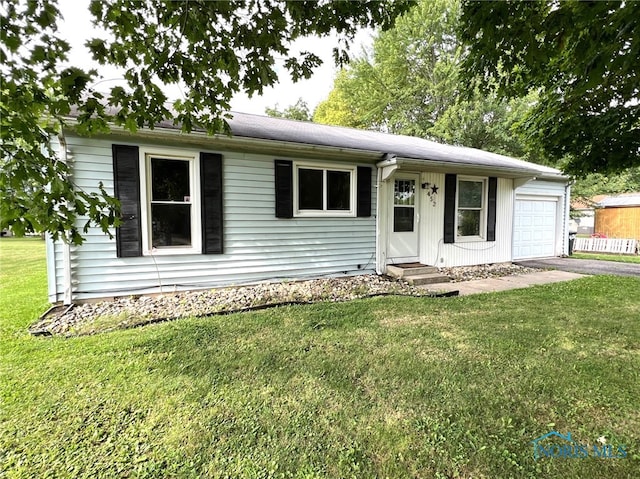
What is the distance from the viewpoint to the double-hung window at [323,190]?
20.2 ft

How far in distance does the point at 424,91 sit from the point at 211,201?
18928 mm

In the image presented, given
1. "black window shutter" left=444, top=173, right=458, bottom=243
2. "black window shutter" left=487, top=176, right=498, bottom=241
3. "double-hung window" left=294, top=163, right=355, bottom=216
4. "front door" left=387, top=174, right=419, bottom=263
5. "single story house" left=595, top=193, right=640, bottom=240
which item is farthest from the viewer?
"single story house" left=595, top=193, right=640, bottom=240

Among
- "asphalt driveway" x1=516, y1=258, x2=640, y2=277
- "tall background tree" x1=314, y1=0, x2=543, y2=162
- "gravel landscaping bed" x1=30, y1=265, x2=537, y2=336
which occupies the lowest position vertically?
"gravel landscaping bed" x1=30, y1=265, x2=537, y2=336

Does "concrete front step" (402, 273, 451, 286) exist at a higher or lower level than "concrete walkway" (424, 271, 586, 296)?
higher

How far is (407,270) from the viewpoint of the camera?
6.63 meters

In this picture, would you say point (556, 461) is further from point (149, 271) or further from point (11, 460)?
point (149, 271)

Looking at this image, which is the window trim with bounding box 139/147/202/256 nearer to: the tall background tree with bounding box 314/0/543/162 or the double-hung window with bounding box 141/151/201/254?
the double-hung window with bounding box 141/151/201/254

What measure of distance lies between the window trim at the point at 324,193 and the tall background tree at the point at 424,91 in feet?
43.1

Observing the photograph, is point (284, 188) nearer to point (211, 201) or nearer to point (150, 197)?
point (211, 201)

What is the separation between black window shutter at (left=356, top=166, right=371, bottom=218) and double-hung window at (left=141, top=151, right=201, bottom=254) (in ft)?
10.2

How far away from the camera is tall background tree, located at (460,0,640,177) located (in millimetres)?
2619

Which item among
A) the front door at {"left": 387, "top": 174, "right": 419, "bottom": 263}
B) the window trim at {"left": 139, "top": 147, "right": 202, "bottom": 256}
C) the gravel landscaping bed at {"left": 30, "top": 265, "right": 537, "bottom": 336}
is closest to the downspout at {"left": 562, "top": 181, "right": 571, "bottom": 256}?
the gravel landscaping bed at {"left": 30, "top": 265, "right": 537, "bottom": 336}

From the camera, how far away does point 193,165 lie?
5277 millimetres

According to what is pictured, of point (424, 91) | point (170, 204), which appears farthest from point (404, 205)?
point (424, 91)
